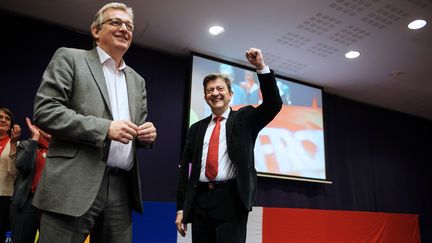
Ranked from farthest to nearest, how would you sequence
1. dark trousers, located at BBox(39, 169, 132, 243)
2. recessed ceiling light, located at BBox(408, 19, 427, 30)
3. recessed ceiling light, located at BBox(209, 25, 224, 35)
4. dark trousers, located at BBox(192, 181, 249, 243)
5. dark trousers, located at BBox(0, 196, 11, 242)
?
1. recessed ceiling light, located at BBox(209, 25, 224, 35)
2. recessed ceiling light, located at BBox(408, 19, 427, 30)
3. dark trousers, located at BBox(0, 196, 11, 242)
4. dark trousers, located at BBox(192, 181, 249, 243)
5. dark trousers, located at BBox(39, 169, 132, 243)

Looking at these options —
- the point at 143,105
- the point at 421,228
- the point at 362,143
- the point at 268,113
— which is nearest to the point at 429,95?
the point at 362,143

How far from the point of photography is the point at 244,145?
5.92ft

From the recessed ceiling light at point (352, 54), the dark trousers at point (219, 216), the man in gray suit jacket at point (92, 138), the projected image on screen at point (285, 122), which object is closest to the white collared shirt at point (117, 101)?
the man in gray suit jacket at point (92, 138)

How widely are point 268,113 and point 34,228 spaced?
1.86m

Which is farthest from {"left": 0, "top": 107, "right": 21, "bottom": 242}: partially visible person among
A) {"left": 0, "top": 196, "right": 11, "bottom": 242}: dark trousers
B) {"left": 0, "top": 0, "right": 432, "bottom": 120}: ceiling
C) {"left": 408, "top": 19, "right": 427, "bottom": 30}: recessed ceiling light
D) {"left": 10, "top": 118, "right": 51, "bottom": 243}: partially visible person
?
{"left": 408, "top": 19, "right": 427, "bottom": 30}: recessed ceiling light

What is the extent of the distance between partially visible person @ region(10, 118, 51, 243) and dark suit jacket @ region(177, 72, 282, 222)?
1127 mm

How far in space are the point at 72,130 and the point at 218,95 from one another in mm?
1093

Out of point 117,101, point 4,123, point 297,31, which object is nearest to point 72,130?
point 117,101

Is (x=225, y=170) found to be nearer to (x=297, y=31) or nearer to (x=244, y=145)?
(x=244, y=145)

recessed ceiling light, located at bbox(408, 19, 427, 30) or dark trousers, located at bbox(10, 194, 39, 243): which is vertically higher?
recessed ceiling light, located at bbox(408, 19, 427, 30)

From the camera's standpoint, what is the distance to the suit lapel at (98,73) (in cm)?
117

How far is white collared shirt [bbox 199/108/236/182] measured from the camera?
5.90 feet

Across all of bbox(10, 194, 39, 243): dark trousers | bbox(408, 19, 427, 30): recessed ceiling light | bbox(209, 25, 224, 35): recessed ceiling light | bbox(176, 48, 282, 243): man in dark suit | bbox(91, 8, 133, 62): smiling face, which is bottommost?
bbox(10, 194, 39, 243): dark trousers

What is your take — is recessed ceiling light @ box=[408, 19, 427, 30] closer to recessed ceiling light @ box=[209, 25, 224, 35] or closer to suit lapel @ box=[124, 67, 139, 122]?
recessed ceiling light @ box=[209, 25, 224, 35]
